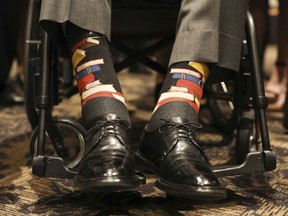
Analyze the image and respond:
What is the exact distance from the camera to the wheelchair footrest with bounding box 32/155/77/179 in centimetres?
80

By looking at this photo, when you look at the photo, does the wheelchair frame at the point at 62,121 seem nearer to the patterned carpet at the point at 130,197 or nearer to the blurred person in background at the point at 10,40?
the patterned carpet at the point at 130,197

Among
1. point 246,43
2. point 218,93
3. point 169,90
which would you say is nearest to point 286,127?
point 218,93

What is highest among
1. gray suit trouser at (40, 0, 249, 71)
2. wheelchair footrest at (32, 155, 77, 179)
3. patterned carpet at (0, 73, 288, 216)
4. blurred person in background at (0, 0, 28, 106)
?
blurred person in background at (0, 0, 28, 106)

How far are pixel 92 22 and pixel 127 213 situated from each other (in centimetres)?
35

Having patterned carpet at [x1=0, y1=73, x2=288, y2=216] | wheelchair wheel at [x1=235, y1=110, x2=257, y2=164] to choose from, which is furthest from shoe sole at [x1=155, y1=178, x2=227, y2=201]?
wheelchair wheel at [x1=235, y1=110, x2=257, y2=164]

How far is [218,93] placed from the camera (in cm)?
112

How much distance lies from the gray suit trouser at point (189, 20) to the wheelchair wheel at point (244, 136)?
25 cm

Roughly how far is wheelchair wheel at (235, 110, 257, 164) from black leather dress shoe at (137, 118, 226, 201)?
296 millimetres

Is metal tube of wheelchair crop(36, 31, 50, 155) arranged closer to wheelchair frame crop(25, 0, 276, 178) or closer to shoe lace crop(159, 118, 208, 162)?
wheelchair frame crop(25, 0, 276, 178)

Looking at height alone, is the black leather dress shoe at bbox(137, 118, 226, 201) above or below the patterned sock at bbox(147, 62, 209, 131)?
below

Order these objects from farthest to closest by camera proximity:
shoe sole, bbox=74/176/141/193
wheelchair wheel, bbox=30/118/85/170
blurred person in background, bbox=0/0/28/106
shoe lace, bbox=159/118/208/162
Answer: blurred person in background, bbox=0/0/28/106 → wheelchair wheel, bbox=30/118/85/170 → shoe lace, bbox=159/118/208/162 → shoe sole, bbox=74/176/141/193

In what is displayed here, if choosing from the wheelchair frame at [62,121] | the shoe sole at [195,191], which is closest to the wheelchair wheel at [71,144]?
the wheelchair frame at [62,121]

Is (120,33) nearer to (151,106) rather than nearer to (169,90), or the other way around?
(169,90)

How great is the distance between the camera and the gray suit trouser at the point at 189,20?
2.62ft
